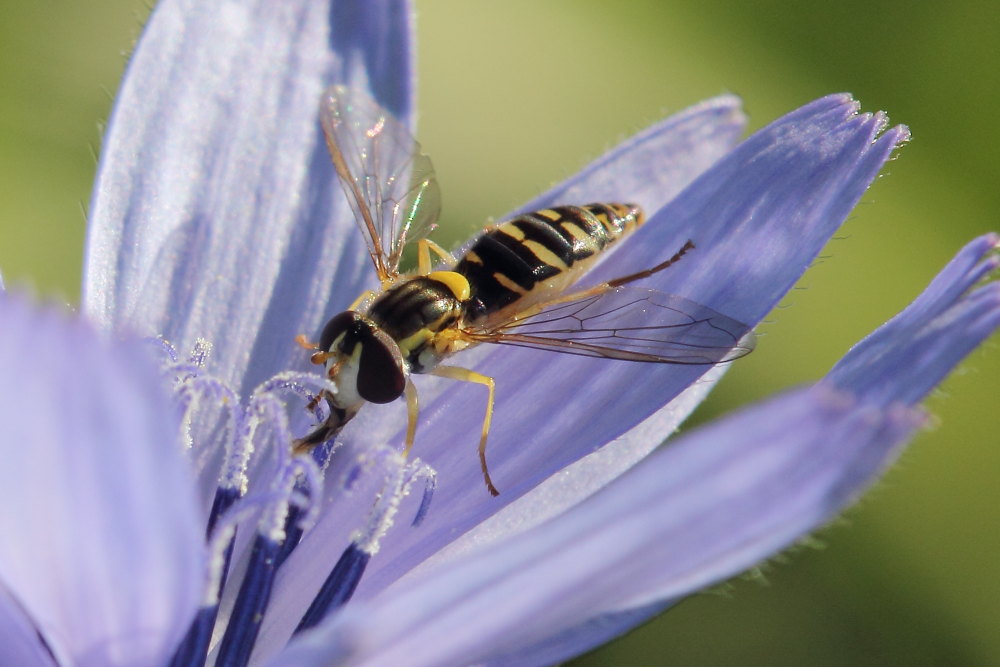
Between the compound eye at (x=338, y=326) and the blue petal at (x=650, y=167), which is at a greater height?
the blue petal at (x=650, y=167)

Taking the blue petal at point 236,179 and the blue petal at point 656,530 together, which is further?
the blue petal at point 236,179

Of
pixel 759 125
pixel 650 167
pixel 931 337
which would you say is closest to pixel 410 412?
pixel 650 167

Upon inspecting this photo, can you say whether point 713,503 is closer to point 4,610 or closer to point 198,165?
point 4,610

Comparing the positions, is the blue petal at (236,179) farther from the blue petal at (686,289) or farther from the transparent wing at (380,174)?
the blue petal at (686,289)

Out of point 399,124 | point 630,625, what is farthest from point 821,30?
point 630,625

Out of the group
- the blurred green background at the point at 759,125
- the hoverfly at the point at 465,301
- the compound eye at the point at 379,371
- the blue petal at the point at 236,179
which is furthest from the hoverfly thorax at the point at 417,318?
the blurred green background at the point at 759,125
